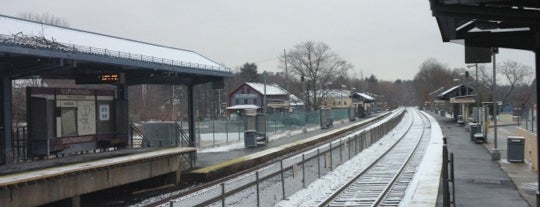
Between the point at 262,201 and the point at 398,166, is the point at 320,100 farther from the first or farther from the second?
the point at 262,201

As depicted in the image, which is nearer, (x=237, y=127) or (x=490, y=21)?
(x=490, y=21)

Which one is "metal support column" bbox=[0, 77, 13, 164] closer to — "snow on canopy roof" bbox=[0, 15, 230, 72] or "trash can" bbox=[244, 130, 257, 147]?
"snow on canopy roof" bbox=[0, 15, 230, 72]

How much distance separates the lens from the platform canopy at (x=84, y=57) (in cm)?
1554

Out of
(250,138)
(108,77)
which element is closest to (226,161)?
(108,77)

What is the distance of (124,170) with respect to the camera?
54.0 feet

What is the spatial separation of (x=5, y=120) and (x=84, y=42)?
4.45 meters

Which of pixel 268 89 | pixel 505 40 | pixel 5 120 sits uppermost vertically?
pixel 268 89

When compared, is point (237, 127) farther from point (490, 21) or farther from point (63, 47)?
point (490, 21)

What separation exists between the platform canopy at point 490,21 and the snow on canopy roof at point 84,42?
10.4 metres

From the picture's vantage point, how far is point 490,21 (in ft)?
25.9

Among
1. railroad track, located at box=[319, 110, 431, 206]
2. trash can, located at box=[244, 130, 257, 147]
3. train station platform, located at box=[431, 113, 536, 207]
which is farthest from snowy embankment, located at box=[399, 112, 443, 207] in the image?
trash can, located at box=[244, 130, 257, 147]

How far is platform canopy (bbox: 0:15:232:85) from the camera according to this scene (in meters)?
15.5

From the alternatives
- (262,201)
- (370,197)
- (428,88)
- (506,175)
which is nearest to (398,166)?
(506,175)

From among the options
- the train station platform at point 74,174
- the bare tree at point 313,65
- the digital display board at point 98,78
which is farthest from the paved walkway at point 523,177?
the bare tree at point 313,65
